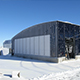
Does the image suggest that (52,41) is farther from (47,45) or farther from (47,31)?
(47,31)

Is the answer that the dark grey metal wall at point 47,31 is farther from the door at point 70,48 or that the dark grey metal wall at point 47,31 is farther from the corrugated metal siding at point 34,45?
the door at point 70,48

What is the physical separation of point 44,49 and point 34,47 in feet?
8.02

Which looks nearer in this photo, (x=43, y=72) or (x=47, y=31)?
(x=43, y=72)

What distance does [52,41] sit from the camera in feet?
45.8

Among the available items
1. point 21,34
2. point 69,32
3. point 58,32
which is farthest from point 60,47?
point 21,34

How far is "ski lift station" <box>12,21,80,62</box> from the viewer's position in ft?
44.6

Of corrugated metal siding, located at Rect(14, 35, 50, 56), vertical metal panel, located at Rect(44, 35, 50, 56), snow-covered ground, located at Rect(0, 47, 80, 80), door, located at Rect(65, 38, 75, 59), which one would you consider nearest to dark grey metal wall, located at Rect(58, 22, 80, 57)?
door, located at Rect(65, 38, 75, 59)

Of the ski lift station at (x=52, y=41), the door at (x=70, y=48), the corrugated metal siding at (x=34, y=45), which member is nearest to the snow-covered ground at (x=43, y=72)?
the ski lift station at (x=52, y=41)

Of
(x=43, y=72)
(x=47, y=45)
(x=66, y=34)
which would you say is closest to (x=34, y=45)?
(x=47, y=45)

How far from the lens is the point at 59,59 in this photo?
43.1 ft

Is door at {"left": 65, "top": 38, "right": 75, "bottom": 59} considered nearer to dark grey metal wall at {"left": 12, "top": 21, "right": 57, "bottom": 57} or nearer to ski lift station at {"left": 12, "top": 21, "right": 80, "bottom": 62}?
ski lift station at {"left": 12, "top": 21, "right": 80, "bottom": 62}

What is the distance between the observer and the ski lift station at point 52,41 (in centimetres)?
1359

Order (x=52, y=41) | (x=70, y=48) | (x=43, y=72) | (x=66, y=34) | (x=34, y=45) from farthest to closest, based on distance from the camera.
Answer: (x=34, y=45) < (x=70, y=48) < (x=66, y=34) < (x=52, y=41) < (x=43, y=72)

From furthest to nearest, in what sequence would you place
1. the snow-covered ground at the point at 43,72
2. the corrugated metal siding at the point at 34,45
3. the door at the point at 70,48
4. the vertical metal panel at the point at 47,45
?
the door at the point at 70,48 → the corrugated metal siding at the point at 34,45 → the vertical metal panel at the point at 47,45 → the snow-covered ground at the point at 43,72
